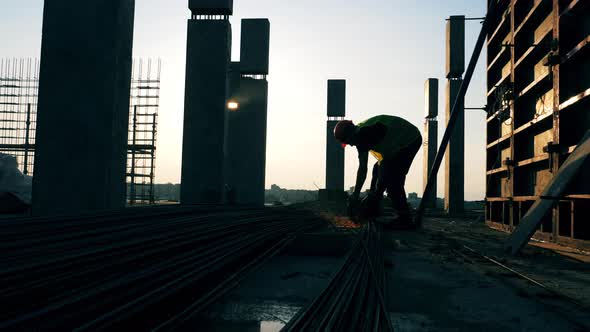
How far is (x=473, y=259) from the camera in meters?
4.57

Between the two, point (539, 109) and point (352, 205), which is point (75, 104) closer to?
point (352, 205)

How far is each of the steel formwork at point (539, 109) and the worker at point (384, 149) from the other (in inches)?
77.2

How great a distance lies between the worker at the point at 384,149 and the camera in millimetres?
6288

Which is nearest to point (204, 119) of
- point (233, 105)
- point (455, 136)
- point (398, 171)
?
point (398, 171)

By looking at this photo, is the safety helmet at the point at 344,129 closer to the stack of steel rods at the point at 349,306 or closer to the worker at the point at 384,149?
the worker at the point at 384,149

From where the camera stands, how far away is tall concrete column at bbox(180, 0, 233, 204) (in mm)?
9008

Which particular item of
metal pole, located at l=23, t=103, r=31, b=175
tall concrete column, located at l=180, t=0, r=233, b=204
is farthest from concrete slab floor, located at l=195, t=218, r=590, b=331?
metal pole, located at l=23, t=103, r=31, b=175

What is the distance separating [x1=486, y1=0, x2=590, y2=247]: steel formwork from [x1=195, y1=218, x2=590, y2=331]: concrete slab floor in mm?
1569

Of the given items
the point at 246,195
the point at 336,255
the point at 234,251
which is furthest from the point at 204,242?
the point at 246,195

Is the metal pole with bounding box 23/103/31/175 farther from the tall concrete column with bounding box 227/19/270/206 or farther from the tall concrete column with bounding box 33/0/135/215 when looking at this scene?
the tall concrete column with bounding box 33/0/135/215

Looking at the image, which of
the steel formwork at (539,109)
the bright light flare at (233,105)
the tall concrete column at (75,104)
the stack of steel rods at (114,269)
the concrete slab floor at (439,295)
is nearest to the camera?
the stack of steel rods at (114,269)

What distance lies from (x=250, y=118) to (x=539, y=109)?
922cm

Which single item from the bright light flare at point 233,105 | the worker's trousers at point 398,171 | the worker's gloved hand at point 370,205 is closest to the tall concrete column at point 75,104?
the worker's gloved hand at point 370,205

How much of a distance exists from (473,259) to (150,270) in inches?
135
